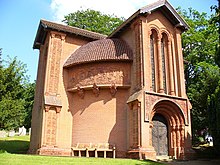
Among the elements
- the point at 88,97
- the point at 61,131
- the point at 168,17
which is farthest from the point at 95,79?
the point at 168,17

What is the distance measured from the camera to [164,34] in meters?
22.5

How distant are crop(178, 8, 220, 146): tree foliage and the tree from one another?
422 inches

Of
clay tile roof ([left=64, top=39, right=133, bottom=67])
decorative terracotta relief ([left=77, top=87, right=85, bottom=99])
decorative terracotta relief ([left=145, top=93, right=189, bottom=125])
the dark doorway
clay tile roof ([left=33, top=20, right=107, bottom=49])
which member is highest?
clay tile roof ([left=33, top=20, right=107, bottom=49])

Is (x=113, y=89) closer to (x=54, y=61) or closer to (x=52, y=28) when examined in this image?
(x=54, y=61)

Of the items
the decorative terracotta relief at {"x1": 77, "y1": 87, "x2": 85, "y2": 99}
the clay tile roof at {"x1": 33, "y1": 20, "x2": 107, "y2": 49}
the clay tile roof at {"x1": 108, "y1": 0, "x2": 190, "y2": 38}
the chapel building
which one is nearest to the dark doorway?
the chapel building

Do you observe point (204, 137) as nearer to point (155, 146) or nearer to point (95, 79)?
point (155, 146)

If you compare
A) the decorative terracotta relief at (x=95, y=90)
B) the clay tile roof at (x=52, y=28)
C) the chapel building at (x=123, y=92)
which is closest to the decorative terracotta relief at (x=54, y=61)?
the chapel building at (x=123, y=92)

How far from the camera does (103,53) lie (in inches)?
841

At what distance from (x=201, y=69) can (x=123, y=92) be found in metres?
13.2

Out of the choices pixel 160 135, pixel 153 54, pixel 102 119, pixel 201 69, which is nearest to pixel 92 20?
pixel 201 69

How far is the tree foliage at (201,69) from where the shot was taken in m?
Answer: 25.6

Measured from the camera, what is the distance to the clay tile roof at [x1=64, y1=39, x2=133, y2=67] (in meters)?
20.9

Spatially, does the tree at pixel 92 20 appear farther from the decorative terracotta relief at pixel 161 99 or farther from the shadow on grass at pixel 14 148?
the decorative terracotta relief at pixel 161 99

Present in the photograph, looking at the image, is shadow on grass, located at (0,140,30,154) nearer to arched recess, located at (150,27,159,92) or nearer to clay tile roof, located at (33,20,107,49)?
clay tile roof, located at (33,20,107,49)
